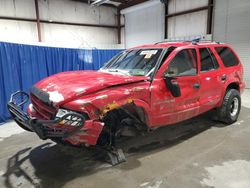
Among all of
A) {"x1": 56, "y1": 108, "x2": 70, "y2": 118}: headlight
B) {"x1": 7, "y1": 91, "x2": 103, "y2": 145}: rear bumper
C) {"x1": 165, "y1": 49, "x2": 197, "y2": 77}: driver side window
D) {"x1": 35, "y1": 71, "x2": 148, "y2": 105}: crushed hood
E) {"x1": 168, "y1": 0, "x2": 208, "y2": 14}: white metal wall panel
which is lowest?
{"x1": 7, "y1": 91, "x2": 103, "y2": 145}: rear bumper

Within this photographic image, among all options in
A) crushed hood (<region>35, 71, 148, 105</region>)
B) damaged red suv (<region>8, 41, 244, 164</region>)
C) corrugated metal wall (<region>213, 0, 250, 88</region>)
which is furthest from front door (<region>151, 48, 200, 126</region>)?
corrugated metal wall (<region>213, 0, 250, 88</region>)

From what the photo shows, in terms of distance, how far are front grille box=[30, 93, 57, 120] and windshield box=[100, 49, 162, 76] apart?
137cm

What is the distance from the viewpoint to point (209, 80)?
4.04 meters

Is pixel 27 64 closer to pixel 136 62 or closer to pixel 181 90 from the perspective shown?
pixel 136 62

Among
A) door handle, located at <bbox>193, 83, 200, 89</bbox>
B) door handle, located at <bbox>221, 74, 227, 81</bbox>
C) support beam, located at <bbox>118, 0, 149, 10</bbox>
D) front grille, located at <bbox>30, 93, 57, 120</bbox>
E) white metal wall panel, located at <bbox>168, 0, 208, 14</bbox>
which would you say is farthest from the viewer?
support beam, located at <bbox>118, 0, 149, 10</bbox>

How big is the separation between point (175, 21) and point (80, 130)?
1029cm

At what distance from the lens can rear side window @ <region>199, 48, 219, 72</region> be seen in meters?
4.02

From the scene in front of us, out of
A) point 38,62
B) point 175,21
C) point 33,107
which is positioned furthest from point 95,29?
point 33,107

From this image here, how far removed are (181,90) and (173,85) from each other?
1.02 ft

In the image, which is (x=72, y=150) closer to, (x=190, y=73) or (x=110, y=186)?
(x=110, y=186)

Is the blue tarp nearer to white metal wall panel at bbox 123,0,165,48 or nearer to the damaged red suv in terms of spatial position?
the damaged red suv

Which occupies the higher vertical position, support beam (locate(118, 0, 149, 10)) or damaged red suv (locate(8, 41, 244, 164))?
support beam (locate(118, 0, 149, 10))

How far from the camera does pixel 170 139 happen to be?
13.4 feet

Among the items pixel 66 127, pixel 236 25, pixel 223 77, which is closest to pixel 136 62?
pixel 66 127
